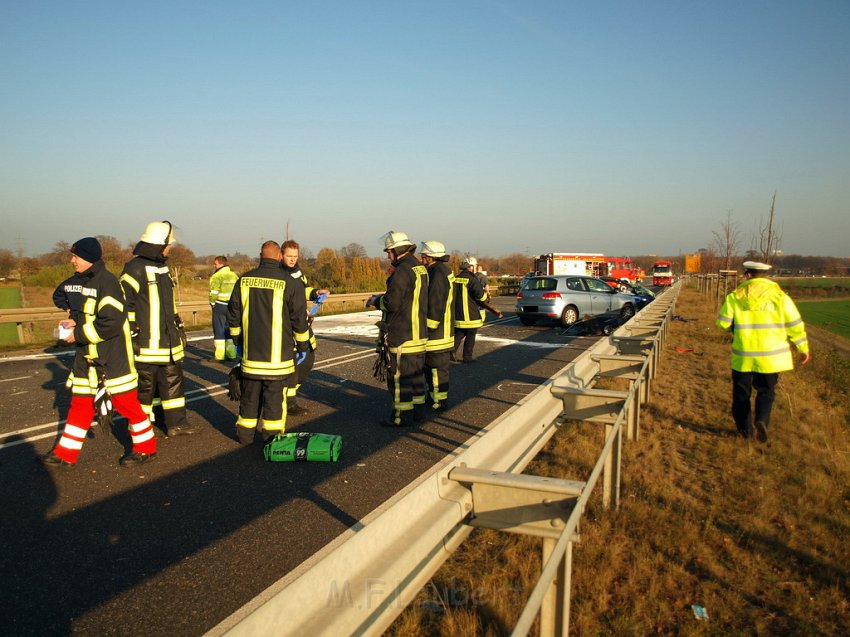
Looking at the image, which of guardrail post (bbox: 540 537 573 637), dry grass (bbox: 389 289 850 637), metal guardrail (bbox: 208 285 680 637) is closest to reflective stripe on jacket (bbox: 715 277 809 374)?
dry grass (bbox: 389 289 850 637)

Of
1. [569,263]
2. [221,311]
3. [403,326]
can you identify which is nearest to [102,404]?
[403,326]

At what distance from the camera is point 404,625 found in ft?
9.42

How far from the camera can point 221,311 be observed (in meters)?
11.1

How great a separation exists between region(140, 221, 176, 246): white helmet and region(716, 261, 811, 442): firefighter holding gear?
5.97 meters

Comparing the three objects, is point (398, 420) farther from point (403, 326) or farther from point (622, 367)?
point (622, 367)

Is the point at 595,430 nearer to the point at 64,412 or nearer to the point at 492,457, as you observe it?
the point at 492,457

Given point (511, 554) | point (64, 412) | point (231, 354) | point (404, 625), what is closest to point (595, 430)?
point (511, 554)

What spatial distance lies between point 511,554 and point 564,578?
1.32 meters

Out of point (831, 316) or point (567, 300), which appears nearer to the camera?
point (567, 300)

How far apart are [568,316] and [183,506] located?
14443 mm

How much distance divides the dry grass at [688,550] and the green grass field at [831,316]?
31.8 metres

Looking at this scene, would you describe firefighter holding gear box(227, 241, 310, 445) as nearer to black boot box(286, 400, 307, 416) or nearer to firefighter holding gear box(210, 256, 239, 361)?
black boot box(286, 400, 307, 416)

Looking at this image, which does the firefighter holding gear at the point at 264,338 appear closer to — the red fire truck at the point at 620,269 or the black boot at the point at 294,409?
the black boot at the point at 294,409

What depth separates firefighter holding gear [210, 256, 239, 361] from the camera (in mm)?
10734
